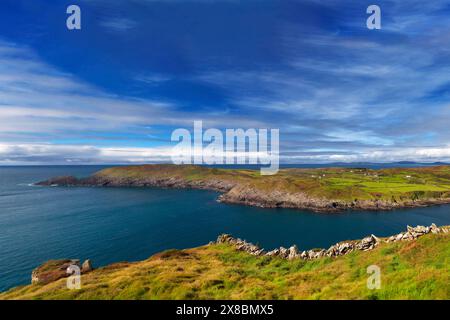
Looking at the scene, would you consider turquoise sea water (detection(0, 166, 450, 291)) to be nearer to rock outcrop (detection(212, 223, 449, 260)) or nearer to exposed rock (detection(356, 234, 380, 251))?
rock outcrop (detection(212, 223, 449, 260))

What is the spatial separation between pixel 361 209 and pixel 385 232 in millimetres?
31679

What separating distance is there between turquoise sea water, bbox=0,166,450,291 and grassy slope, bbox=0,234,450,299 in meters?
36.9

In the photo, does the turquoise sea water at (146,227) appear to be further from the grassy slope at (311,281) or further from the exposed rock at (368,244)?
the exposed rock at (368,244)

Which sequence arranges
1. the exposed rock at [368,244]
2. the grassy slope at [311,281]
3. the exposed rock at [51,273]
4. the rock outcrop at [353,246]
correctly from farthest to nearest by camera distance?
the exposed rock at [51,273] → the exposed rock at [368,244] → the rock outcrop at [353,246] → the grassy slope at [311,281]

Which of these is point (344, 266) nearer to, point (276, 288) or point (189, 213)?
point (276, 288)

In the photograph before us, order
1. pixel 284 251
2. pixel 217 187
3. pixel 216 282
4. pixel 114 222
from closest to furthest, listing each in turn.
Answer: pixel 216 282, pixel 284 251, pixel 114 222, pixel 217 187

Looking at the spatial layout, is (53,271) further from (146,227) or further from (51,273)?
(146,227)

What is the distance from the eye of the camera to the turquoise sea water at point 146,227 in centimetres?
6038

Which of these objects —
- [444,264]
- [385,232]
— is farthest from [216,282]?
[385,232]

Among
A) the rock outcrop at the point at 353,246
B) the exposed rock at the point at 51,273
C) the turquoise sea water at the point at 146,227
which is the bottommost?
the turquoise sea water at the point at 146,227

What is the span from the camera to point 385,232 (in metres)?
77.3

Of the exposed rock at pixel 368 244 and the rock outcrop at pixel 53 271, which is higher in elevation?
the exposed rock at pixel 368 244

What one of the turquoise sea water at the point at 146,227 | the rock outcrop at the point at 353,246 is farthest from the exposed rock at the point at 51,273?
the rock outcrop at the point at 353,246

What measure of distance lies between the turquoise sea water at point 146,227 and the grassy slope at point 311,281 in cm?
3689
